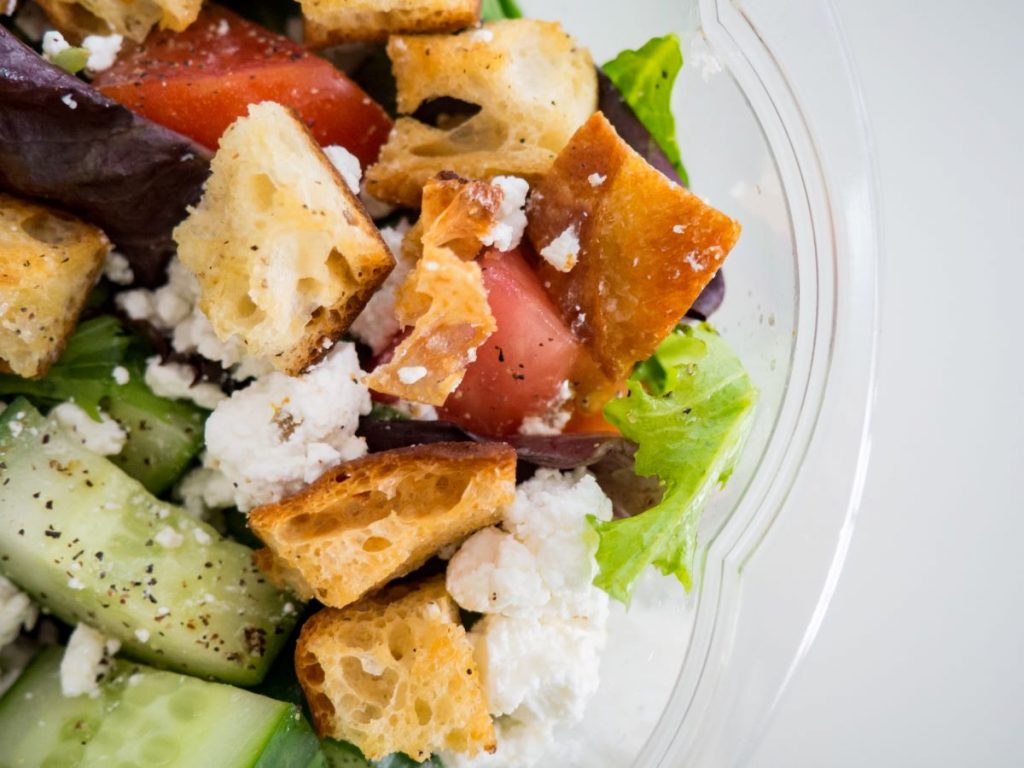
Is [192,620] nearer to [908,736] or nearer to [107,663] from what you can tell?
[107,663]

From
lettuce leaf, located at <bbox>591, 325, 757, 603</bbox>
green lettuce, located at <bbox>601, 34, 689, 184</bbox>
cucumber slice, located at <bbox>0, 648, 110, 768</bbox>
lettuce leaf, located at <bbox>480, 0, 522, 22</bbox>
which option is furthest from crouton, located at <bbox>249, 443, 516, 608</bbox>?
lettuce leaf, located at <bbox>480, 0, 522, 22</bbox>

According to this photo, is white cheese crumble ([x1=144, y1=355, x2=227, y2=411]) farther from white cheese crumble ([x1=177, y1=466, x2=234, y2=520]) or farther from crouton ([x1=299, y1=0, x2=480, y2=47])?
crouton ([x1=299, y1=0, x2=480, y2=47])

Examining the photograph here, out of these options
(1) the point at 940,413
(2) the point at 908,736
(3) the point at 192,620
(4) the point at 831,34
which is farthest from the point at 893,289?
(3) the point at 192,620

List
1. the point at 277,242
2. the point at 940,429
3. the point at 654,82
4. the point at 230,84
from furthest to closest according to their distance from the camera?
1. the point at 940,429
2. the point at 654,82
3. the point at 230,84
4. the point at 277,242

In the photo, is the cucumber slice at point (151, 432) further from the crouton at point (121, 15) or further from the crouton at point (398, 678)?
the crouton at point (121, 15)

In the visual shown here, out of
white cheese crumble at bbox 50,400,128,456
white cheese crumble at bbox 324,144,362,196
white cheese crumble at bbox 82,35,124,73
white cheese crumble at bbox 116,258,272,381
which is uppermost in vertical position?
white cheese crumble at bbox 324,144,362,196

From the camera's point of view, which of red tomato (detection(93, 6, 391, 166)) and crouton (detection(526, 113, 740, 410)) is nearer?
crouton (detection(526, 113, 740, 410))

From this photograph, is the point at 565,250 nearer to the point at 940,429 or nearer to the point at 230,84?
the point at 230,84

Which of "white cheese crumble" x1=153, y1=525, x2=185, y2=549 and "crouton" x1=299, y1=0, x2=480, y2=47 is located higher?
"crouton" x1=299, y1=0, x2=480, y2=47

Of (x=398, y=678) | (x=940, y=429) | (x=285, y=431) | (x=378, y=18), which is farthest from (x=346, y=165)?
(x=940, y=429)
